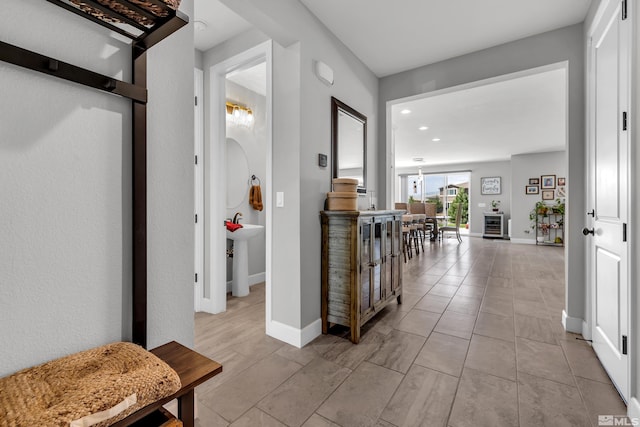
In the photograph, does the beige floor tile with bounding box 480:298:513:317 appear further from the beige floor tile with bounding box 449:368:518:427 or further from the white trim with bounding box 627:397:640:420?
the white trim with bounding box 627:397:640:420

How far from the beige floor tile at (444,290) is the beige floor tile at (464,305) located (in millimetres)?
117

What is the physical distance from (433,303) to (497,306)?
24.9 inches

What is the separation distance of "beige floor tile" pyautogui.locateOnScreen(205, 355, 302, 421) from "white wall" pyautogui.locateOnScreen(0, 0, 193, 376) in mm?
565

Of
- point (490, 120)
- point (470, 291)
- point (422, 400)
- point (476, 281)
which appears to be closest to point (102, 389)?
point (422, 400)

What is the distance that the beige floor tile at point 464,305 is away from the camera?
113 inches

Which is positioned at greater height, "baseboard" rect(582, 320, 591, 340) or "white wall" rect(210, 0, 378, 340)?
"white wall" rect(210, 0, 378, 340)

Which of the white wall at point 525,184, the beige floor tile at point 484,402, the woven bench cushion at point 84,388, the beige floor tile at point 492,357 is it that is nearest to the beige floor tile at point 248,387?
the woven bench cushion at point 84,388

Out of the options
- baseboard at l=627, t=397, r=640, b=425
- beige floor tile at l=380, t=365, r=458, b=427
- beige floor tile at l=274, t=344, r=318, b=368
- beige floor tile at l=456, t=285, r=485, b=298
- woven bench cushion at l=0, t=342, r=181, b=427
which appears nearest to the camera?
woven bench cushion at l=0, t=342, r=181, b=427

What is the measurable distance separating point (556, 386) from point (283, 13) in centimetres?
287

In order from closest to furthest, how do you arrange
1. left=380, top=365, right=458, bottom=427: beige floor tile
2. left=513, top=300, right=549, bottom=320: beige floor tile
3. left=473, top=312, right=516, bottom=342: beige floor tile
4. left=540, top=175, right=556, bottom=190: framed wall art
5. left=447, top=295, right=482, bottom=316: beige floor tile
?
1. left=380, top=365, right=458, bottom=427: beige floor tile
2. left=473, top=312, right=516, bottom=342: beige floor tile
3. left=513, top=300, right=549, bottom=320: beige floor tile
4. left=447, top=295, right=482, bottom=316: beige floor tile
5. left=540, top=175, right=556, bottom=190: framed wall art

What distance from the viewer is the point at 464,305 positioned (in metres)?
3.01

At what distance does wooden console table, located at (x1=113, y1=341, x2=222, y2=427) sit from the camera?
0.82 m

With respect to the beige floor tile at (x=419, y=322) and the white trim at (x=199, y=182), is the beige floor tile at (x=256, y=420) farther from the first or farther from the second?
the white trim at (x=199, y=182)

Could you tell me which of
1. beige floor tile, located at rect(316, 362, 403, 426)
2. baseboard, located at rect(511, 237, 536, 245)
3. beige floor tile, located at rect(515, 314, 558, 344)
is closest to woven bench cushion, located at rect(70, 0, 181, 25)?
beige floor tile, located at rect(316, 362, 403, 426)
